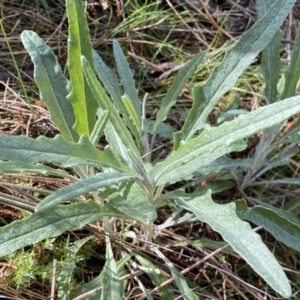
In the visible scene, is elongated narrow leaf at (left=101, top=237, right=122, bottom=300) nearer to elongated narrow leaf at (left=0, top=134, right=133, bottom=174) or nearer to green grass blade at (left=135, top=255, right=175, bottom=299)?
green grass blade at (left=135, top=255, right=175, bottom=299)

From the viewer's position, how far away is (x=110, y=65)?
196 centimetres

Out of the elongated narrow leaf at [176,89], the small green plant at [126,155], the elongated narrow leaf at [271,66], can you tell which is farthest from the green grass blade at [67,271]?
the elongated narrow leaf at [271,66]

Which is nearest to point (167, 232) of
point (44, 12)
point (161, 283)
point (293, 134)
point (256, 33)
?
point (161, 283)

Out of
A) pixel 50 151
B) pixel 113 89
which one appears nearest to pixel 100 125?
pixel 50 151

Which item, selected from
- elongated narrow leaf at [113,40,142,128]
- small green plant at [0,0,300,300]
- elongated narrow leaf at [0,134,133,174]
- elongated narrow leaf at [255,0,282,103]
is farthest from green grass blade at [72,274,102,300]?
elongated narrow leaf at [255,0,282,103]

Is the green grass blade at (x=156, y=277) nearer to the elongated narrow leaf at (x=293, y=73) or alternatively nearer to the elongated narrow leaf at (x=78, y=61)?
the elongated narrow leaf at (x=78, y=61)

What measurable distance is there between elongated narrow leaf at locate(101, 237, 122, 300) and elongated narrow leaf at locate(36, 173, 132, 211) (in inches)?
10.6

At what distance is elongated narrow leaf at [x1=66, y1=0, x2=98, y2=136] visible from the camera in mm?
1292

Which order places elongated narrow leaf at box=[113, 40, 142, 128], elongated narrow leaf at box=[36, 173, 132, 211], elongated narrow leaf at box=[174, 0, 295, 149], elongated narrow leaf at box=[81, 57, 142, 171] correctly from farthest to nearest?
elongated narrow leaf at box=[113, 40, 142, 128] < elongated narrow leaf at box=[174, 0, 295, 149] < elongated narrow leaf at box=[81, 57, 142, 171] < elongated narrow leaf at box=[36, 173, 132, 211]

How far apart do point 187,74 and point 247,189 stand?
0.45 metres

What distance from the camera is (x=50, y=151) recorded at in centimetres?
110

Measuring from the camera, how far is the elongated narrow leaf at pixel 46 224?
1.12 meters

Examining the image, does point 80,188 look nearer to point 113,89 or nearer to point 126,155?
point 126,155

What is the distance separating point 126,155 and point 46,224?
28cm
